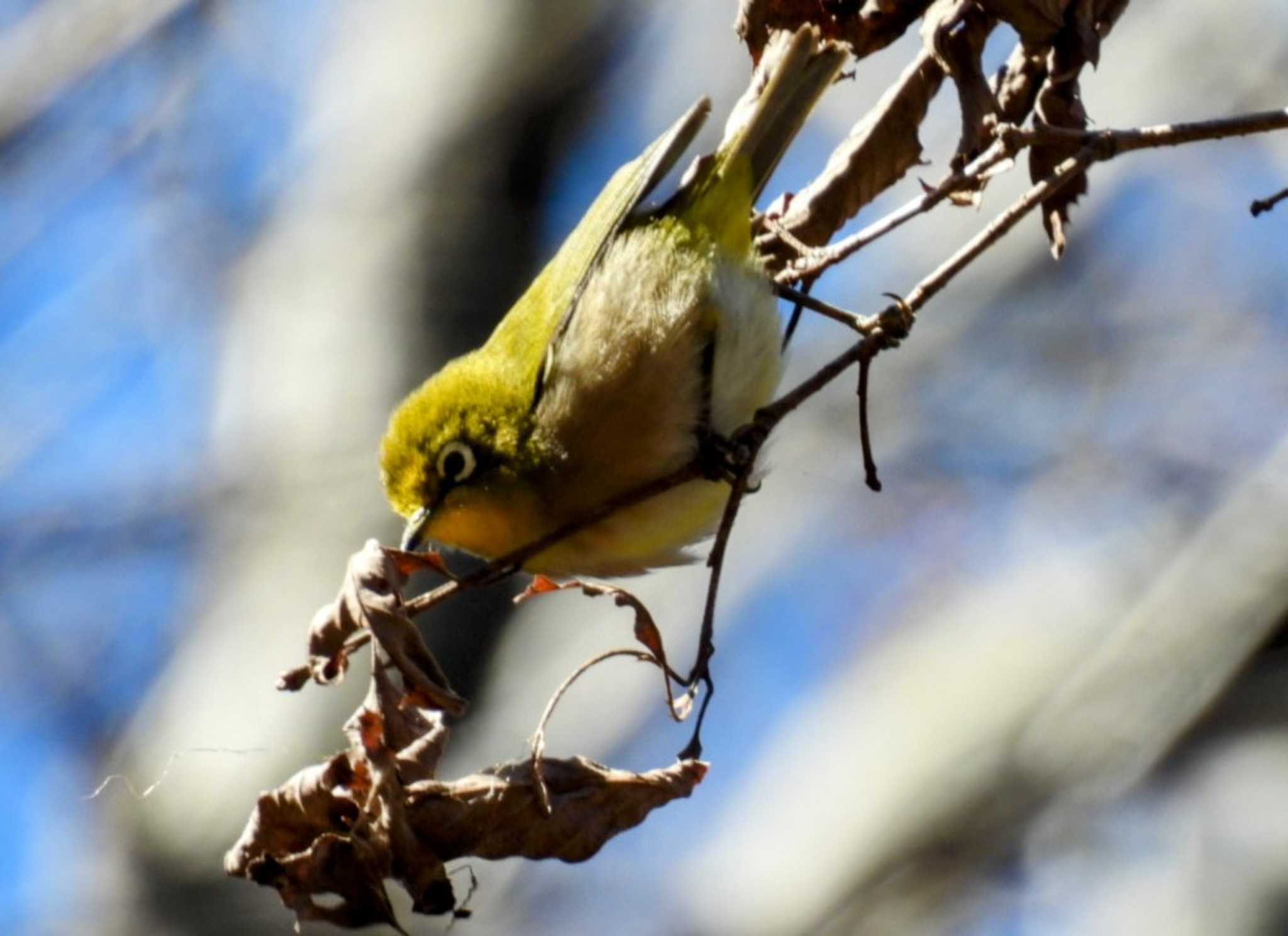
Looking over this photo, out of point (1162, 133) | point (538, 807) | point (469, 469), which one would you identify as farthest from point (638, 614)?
point (469, 469)

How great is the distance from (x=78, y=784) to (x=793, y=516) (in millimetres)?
3954

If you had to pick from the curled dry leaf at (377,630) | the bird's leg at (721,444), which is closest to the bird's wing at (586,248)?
the bird's leg at (721,444)

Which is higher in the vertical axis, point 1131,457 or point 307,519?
point 307,519

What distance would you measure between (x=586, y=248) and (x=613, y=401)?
2.35 feet

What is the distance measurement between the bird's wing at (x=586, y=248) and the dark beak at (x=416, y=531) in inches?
17.3

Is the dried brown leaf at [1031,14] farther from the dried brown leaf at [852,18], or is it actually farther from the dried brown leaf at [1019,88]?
the dried brown leaf at [852,18]

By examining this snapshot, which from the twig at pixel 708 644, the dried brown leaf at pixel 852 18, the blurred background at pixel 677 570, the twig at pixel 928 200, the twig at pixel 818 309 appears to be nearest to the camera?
the twig at pixel 708 644

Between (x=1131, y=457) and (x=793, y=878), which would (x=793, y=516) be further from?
(x=793, y=878)

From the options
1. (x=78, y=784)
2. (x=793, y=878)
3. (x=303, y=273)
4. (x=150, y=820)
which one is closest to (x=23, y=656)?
(x=78, y=784)

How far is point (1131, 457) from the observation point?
7.50 m

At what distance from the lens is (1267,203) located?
2656 millimetres

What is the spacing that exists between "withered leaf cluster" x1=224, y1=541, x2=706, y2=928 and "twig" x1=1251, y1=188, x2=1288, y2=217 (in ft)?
4.51

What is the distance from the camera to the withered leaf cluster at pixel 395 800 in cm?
222

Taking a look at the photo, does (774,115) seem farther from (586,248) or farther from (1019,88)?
(1019,88)
